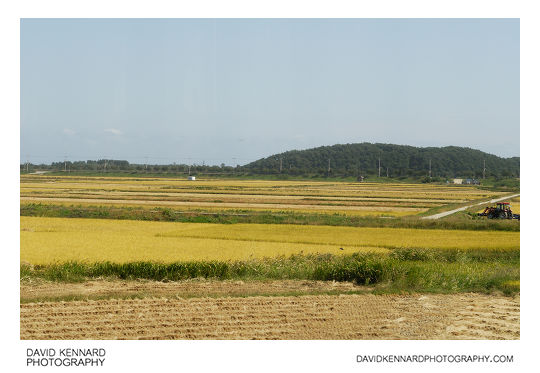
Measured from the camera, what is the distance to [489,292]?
41.7ft

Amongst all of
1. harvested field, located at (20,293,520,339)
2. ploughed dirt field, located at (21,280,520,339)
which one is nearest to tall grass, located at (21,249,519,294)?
ploughed dirt field, located at (21,280,520,339)

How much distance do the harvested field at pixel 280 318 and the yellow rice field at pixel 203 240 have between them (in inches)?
206

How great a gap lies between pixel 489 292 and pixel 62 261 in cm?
1033

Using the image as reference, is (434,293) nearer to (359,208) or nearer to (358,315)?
(358,315)

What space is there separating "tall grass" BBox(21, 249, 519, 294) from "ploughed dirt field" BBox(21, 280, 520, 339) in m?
0.71

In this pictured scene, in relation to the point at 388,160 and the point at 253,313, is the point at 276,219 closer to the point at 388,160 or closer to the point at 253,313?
the point at 253,313

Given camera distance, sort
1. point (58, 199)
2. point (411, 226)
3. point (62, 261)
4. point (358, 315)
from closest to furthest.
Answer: point (358, 315) → point (62, 261) → point (411, 226) → point (58, 199)

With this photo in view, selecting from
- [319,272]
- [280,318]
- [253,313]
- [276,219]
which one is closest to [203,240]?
[319,272]

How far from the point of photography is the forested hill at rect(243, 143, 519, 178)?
Result: 12606 cm

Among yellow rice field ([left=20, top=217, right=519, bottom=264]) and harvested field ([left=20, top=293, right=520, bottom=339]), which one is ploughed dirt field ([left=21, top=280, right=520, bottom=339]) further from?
yellow rice field ([left=20, top=217, right=519, bottom=264])

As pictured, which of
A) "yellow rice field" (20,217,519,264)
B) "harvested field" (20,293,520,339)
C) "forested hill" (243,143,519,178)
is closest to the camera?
"harvested field" (20,293,520,339)

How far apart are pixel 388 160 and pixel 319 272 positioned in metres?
127

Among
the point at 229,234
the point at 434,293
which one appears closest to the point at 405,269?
the point at 434,293

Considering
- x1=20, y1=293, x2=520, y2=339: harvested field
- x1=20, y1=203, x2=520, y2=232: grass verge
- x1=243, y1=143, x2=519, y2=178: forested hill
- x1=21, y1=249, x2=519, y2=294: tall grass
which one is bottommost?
x1=20, y1=293, x2=520, y2=339: harvested field
